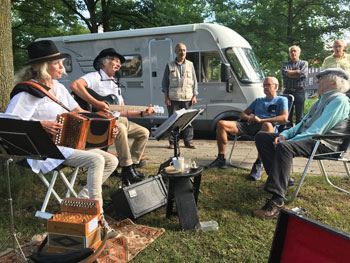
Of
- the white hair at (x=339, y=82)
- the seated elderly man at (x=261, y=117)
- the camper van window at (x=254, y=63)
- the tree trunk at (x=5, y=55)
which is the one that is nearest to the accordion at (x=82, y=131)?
the tree trunk at (x=5, y=55)

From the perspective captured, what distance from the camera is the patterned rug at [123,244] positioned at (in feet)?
8.81

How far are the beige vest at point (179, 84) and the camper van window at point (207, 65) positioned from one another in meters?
1.31

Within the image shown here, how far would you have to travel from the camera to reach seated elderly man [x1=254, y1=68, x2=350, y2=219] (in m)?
3.41

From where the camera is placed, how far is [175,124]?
3.77m

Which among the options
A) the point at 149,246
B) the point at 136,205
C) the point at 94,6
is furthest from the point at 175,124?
the point at 94,6

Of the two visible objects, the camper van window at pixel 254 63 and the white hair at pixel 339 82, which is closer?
the white hair at pixel 339 82

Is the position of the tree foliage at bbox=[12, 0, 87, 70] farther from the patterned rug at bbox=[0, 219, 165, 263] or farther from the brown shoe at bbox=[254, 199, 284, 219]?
the brown shoe at bbox=[254, 199, 284, 219]

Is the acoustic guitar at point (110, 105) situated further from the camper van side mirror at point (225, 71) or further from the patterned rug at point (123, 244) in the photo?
the camper van side mirror at point (225, 71)

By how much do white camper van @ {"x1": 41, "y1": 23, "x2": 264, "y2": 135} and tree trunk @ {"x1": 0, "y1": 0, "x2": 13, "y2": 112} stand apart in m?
4.25

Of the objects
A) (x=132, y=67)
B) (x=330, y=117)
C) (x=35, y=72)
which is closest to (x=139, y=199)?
(x=35, y=72)

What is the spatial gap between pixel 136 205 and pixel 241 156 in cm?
313

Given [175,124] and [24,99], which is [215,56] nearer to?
[175,124]

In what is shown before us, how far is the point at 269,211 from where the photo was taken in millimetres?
3383

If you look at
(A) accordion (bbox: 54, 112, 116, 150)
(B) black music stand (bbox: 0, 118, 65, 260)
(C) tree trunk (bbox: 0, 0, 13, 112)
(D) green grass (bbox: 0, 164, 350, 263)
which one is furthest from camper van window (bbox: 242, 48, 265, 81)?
(B) black music stand (bbox: 0, 118, 65, 260)
